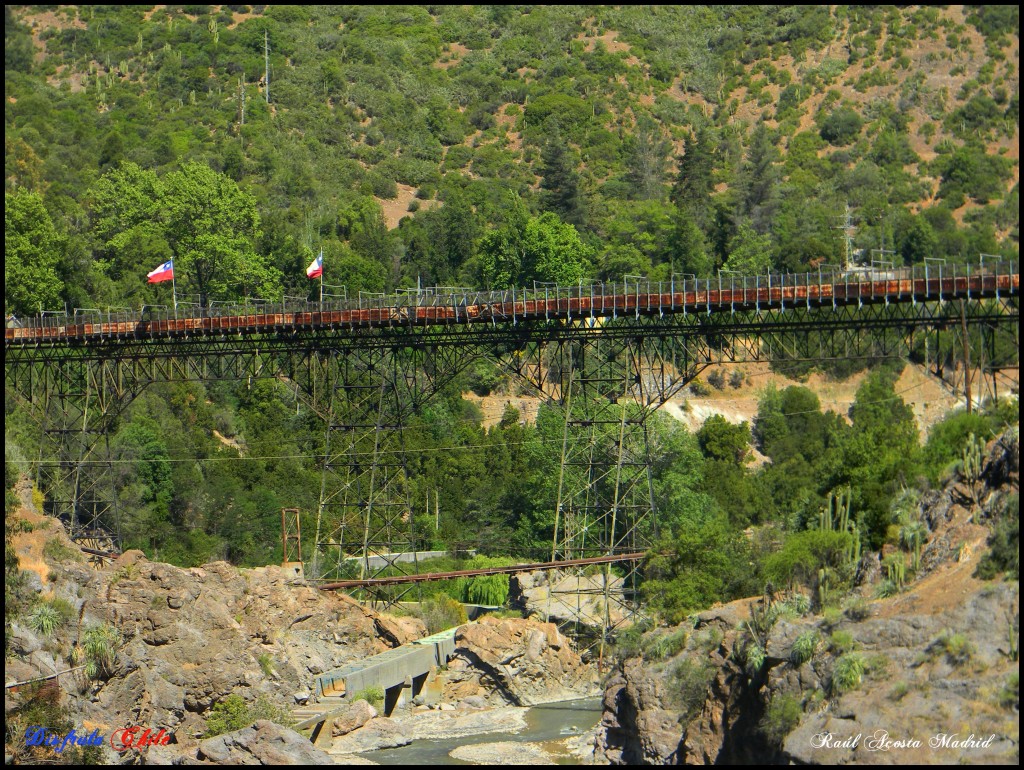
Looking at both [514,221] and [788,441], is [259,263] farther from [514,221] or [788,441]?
[788,441]

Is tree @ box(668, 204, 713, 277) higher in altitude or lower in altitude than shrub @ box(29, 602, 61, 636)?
higher

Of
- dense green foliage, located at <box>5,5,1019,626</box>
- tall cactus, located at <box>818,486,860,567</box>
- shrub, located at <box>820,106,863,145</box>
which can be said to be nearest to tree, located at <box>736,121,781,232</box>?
dense green foliage, located at <box>5,5,1019,626</box>

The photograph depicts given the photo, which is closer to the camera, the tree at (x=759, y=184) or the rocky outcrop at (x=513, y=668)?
the rocky outcrop at (x=513, y=668)

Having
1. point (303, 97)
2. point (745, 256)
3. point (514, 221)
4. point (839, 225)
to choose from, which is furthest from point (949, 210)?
point (303, 97)

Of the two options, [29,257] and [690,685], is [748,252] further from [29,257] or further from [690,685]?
[690,685]

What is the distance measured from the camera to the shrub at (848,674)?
1479 inches

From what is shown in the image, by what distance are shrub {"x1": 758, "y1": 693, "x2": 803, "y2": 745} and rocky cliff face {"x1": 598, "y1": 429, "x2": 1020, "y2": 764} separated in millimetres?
36

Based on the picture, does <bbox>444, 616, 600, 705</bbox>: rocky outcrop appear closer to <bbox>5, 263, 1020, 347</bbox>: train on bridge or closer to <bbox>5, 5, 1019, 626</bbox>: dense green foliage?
<bbox>5, 5, 1019, 626</bbox>: dense green foliage

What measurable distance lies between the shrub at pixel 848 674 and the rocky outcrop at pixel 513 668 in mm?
24273

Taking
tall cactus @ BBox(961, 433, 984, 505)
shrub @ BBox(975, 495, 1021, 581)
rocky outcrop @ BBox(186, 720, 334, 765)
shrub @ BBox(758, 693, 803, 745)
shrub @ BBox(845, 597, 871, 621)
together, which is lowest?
rocky outcrop @ BBox(186, 720, 334, 765)

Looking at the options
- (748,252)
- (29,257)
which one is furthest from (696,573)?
(748,252)

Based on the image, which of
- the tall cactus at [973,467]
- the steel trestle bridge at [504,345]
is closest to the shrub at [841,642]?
the tall cactus at [973,467]

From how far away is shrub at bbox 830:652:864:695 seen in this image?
3756 cm

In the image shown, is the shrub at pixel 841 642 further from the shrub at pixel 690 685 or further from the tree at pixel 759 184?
the tree at pixel 759 184
